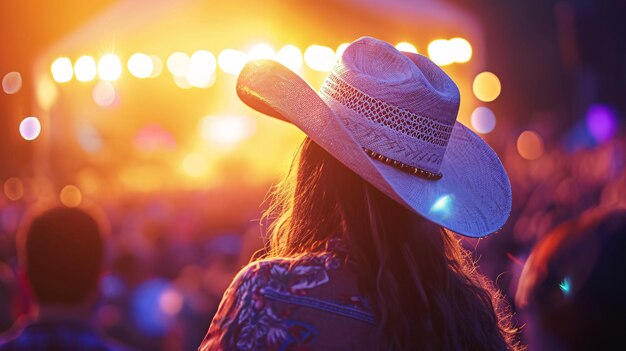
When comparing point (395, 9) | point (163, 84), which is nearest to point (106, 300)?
point (395, 9)

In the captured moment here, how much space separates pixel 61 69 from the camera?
1677cm

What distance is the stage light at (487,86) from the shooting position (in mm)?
23464

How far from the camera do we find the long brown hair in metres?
1.53

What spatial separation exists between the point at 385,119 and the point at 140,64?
750 inches

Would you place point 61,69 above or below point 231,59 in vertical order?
below

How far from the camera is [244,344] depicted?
1.41m

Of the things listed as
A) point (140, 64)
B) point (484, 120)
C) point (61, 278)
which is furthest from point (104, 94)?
point (61, 278)

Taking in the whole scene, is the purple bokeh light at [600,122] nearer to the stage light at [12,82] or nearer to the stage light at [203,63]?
the stage light at [203,63]

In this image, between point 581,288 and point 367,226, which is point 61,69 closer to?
point 367,226

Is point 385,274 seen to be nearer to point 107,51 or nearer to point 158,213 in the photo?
point 158,213

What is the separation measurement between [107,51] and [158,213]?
794 cm

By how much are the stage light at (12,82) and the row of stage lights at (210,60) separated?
0.72 m

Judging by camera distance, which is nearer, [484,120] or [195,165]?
[484,120]

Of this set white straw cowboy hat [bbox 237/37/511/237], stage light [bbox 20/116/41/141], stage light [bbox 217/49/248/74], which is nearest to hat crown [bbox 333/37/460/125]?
white straw cowboy hat [bbox 237/37/511/237]
